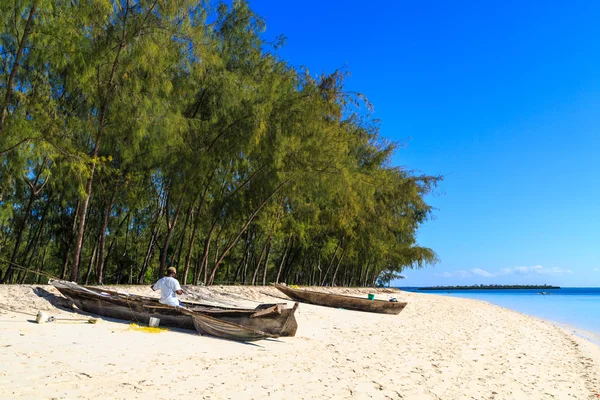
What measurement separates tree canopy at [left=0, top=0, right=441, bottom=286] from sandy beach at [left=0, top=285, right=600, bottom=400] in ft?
12.4

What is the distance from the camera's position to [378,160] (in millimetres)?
21031

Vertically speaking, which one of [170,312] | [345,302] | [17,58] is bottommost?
[170,312]

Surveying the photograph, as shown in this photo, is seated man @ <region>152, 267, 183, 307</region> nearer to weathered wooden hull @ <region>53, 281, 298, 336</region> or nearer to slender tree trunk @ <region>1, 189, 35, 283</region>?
weathered wooden hull @ <region>53, 281, 298, 336</region>

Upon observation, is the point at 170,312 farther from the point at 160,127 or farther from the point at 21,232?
the point at 21,232

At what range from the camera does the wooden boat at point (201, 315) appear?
6.95 meters

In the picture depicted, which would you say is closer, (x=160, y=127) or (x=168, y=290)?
(x=168, y=290)

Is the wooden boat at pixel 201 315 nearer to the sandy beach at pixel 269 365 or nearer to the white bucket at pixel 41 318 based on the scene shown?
the sandy beach at pixel 269 365

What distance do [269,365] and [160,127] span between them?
710 cm

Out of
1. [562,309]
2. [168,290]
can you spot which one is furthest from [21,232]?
[562,309]

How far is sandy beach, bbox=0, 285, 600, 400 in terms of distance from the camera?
4145 millimetres

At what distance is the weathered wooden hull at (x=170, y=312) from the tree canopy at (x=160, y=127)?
2.05m

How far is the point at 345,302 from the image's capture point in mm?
14164

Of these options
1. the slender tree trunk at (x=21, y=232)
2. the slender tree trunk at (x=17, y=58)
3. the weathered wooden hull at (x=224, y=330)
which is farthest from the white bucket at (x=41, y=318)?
the slender tree trunk at (x=21, y=232)

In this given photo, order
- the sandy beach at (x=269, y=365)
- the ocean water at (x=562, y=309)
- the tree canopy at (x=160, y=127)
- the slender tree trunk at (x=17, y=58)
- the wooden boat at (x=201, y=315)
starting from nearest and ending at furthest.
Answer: the sandy beach at (x=269, y=365), the wooden boat at (x=201, y=315), the slender tree trunk at (x=17, y=58), the tree canopy at (x=160, y=127), the ocean water at (x=562, y=309)
